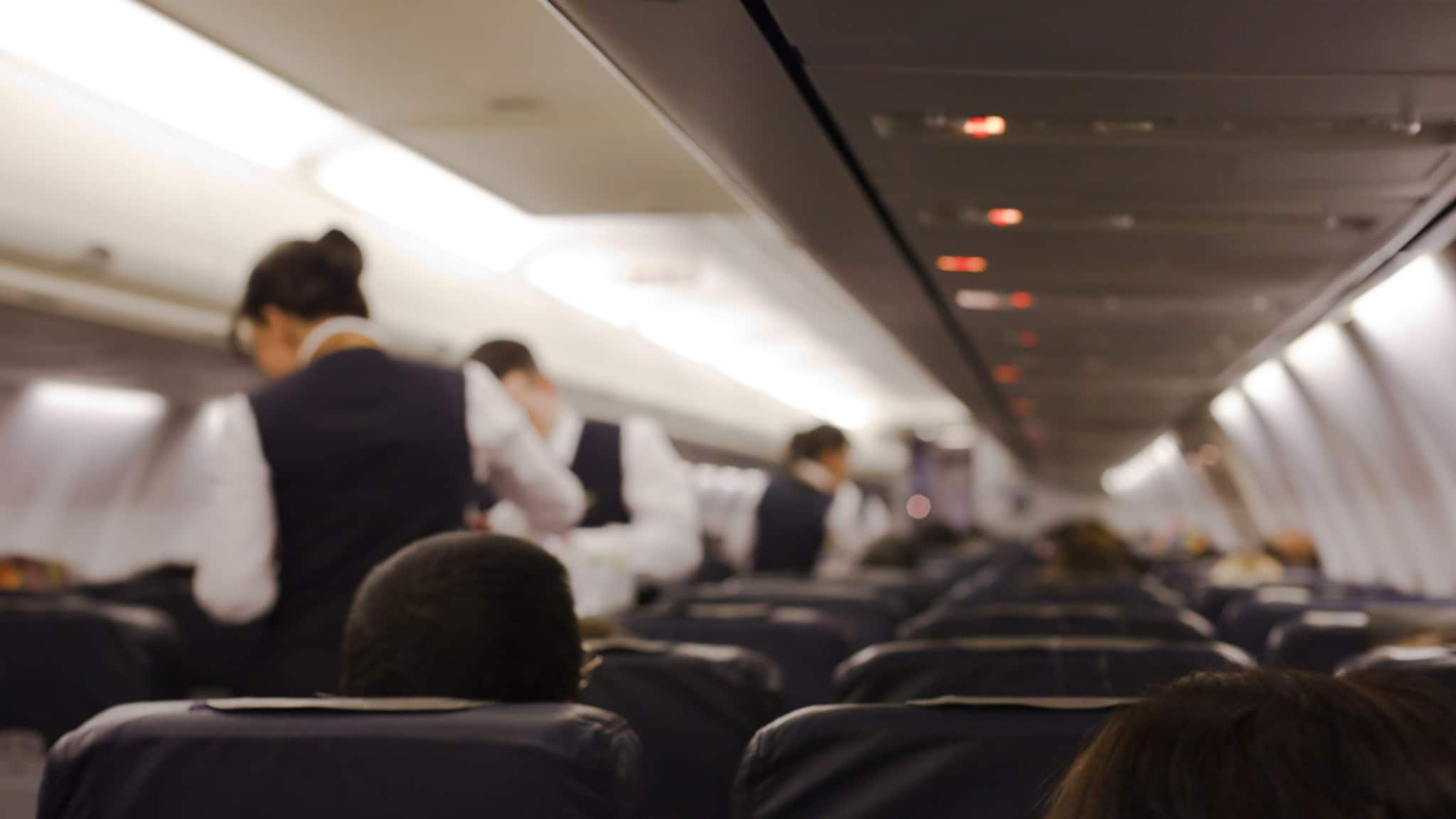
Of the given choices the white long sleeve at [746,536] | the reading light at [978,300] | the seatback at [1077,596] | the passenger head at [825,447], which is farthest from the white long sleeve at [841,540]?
the seatback at [1077,596]

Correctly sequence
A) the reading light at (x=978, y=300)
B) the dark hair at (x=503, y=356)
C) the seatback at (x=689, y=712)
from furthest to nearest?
1. the reading light at (x=978, y=300)
2. the dark hair at (x=503, y=356)
3. the seatback at (x=689, y=712)

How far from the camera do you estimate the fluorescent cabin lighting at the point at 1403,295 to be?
6.83 metres

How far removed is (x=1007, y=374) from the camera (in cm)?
1206

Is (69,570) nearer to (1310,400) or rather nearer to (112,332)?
(112,332)

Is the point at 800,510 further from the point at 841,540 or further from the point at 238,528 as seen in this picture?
the point at 238,528

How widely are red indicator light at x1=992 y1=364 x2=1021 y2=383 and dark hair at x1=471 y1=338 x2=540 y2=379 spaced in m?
7.08

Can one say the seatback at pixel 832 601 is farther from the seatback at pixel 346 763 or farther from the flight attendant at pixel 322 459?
the seatback at pixel 346 763

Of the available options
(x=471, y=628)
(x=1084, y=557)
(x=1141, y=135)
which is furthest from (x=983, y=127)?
(x=1084, y=557)

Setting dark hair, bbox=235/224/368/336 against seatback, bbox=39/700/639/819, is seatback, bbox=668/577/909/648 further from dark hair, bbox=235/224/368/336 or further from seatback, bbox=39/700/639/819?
seatback, bbox=39/700/639/819

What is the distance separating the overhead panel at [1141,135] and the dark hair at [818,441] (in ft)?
5.10

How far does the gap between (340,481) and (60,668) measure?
7.20 feet

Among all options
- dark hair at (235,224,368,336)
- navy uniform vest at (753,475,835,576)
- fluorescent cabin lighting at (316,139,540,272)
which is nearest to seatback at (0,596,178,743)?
dark hair at (235,224,368,336)

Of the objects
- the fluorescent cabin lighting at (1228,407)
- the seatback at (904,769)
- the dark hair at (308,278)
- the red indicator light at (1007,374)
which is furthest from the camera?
the fluorescent cabin lighting at (1228,407)

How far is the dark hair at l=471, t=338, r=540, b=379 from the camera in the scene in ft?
15.3
